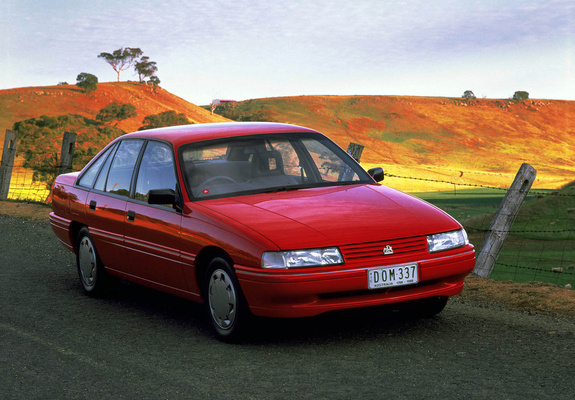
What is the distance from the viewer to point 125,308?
7543 mm

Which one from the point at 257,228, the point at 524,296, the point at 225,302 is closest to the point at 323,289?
the point at 257,228

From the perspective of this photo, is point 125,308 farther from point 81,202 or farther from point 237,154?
point 237,154

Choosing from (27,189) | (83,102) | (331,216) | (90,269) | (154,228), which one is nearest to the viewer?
(331,216)

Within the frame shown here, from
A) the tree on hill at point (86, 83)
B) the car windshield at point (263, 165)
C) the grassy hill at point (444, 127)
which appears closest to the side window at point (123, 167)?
the car windshield at point (263, 165)

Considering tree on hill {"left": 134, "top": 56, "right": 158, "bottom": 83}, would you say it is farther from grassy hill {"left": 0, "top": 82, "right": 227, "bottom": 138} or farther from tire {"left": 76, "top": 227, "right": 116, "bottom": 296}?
tire {"left": 76, "top": 227, "right": 116, "bottom": 296}

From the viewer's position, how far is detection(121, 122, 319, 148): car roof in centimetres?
697

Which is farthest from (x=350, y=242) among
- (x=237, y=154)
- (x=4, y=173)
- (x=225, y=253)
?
(x=4, y=173)

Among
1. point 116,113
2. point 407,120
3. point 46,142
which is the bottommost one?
point 46,142

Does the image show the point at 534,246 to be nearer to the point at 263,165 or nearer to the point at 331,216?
the point at 263,165

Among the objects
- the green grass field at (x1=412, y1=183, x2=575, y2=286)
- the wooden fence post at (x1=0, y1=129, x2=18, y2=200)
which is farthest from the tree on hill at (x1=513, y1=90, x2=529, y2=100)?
the wooden fence post at (x1=0, y1=129, x2=18, y2=200)

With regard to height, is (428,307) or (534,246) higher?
(428,307)

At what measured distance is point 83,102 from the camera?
109m

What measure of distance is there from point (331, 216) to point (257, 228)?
58 centimetres

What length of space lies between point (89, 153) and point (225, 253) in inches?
2117
